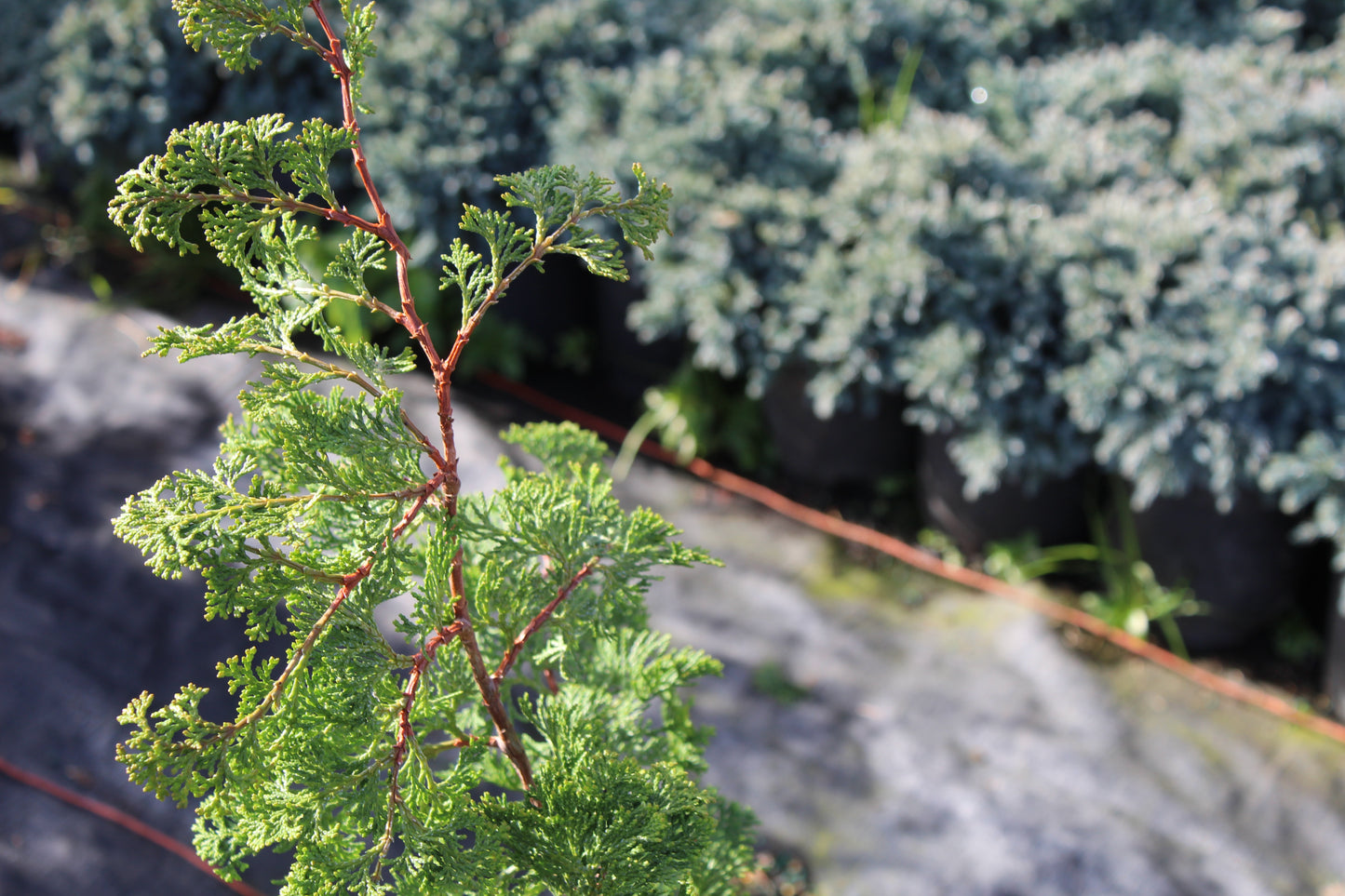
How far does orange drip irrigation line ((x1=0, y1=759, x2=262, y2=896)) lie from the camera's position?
239 centimetres

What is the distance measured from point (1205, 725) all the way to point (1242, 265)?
4.43 ft

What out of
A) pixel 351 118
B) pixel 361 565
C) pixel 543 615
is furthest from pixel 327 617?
pixel 351 118

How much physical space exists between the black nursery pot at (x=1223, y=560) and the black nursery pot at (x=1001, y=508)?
248mm

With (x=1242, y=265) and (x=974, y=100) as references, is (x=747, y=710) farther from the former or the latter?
(x=974, y=100)

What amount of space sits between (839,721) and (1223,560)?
4.23ft

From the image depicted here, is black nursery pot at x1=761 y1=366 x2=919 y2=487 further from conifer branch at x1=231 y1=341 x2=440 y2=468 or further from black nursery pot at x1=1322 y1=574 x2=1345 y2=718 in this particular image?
conifer branch at x1=231 y1=341 x2=440 y2=468

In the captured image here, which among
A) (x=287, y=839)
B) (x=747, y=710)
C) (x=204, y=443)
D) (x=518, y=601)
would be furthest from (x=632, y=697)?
(x=204, y=443)

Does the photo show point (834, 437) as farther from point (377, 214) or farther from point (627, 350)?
point (377, 214)

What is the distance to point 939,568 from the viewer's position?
336 cm

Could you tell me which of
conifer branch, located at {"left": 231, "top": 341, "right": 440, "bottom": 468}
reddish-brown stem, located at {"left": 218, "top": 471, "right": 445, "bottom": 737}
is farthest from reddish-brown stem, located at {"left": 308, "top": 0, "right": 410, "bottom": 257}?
reddish-brown stem, located at {"left": 218, "top": 471, "right": 445, "bottom": 737}

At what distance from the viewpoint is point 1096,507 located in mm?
3291

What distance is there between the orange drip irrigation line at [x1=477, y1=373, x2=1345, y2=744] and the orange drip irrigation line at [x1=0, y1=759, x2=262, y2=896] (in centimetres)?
200

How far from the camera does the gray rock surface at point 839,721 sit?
2480mm

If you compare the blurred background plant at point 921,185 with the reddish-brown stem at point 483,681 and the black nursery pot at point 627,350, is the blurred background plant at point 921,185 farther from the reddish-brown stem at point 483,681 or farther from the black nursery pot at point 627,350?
the reddish-brown stem at point 483,681
